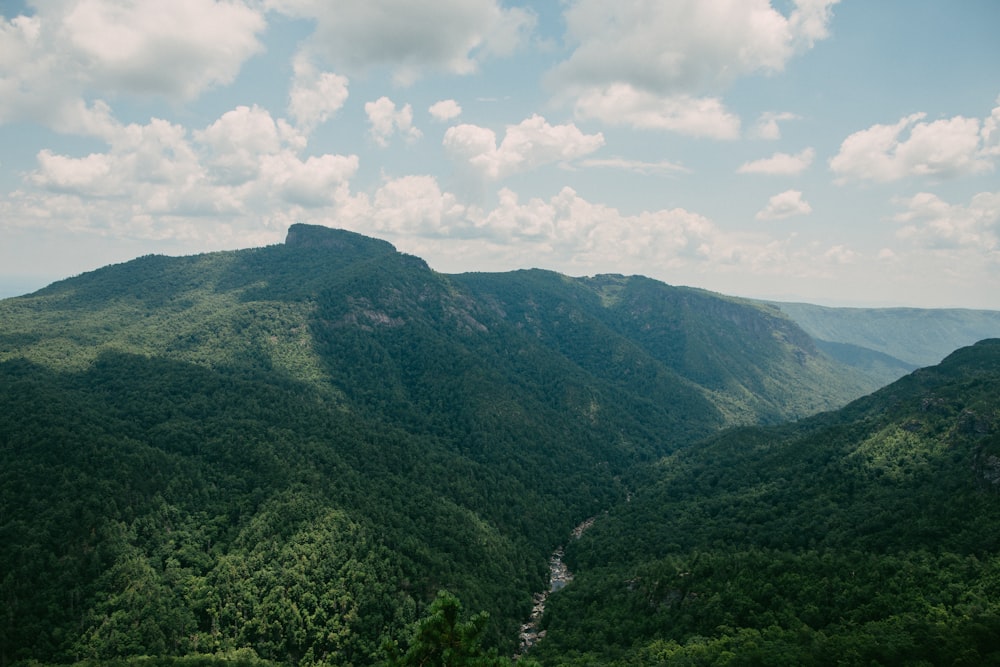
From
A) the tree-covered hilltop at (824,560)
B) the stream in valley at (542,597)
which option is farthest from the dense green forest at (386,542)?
the stream in valley at (542,597)

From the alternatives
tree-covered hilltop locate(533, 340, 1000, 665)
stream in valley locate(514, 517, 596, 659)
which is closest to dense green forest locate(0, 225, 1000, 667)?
tree-covered hilltop locate(533, 340, 1000, 665)

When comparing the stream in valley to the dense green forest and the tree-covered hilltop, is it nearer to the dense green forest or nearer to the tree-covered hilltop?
the dense green forest

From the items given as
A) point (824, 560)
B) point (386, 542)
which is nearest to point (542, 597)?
point (386, 542)

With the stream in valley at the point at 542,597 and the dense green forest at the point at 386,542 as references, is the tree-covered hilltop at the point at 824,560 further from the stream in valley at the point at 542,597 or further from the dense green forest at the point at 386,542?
the stream in valley at the point at 542,597

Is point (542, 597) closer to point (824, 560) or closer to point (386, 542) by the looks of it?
point (386, 542)

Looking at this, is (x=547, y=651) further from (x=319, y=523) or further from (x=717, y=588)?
(x=319, y=523)

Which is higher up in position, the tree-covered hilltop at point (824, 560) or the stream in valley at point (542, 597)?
the tree-covered hilltop at point (824, 560)

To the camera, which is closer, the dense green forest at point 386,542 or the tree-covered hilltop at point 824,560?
the tree-covered hilltop at point 824,560

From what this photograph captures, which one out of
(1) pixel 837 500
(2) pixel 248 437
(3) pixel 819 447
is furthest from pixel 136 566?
(3) pixel 819 447

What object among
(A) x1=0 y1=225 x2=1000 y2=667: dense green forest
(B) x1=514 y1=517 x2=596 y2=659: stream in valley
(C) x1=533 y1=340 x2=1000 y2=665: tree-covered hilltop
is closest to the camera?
(C) x1=533 y1=340 x2=1000 y2=665: tree-covered hilltop
